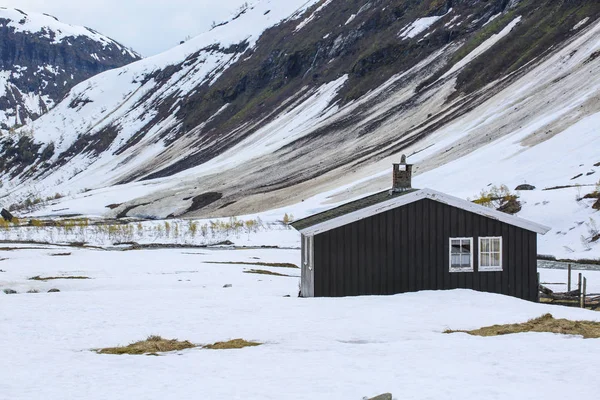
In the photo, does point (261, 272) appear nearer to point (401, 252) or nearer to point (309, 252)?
point (309, 252)

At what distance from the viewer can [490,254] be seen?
873 inches

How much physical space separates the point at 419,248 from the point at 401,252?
2.08ft

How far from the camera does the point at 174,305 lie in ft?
69.2

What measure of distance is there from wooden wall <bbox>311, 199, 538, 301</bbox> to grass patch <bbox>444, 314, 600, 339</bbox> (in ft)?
17.2

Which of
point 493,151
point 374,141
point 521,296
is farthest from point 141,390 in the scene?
point 374,141

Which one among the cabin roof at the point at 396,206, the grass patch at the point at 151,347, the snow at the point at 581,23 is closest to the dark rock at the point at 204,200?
the snow at the point at 581,23

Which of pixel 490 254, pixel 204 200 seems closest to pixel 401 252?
pixel 490 254

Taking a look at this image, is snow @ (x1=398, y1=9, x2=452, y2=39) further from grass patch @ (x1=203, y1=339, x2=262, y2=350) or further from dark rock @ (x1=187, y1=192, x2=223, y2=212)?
grass patch @ (x1=203, y1=339, x2=262, y2=350)

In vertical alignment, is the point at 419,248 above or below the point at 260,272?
above

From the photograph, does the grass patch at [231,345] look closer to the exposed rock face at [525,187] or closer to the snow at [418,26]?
the exposed rock face at [525,187]

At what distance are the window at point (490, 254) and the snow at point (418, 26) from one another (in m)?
114

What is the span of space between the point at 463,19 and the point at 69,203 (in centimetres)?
7993

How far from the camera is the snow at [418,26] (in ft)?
428

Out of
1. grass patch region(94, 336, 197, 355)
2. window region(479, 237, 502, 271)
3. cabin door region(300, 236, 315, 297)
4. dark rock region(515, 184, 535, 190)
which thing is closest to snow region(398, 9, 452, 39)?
dark rock region(515, 184, 535, 190)
